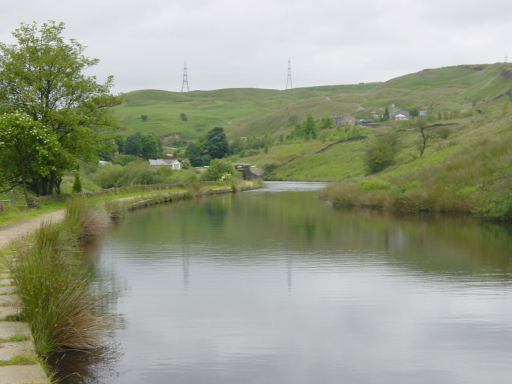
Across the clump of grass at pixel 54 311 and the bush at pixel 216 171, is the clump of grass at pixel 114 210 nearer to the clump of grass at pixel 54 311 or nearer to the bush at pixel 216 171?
the clump of grass at pixel 54 311

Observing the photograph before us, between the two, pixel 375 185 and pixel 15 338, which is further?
pixel 375 185

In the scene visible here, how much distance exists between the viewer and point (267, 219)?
3134 cm

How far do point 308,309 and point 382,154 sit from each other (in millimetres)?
51961

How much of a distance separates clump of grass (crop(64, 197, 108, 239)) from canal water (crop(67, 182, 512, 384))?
88cm

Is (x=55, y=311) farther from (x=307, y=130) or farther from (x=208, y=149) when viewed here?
(x=307, y=130)

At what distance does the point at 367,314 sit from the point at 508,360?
3129mm

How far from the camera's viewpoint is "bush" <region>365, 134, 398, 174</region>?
202 feet

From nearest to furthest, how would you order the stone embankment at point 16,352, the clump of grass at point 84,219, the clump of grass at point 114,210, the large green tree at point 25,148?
the stone embankment at point 16,352 < the clump of grass at point 84,219 < the large green tree at point 25,148 < the clump of grass at point 114,210

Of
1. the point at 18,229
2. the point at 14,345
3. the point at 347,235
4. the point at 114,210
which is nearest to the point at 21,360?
the point at 14,345

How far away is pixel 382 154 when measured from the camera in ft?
202

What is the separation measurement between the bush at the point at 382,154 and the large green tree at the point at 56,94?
3618 cm

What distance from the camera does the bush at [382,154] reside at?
202 ft

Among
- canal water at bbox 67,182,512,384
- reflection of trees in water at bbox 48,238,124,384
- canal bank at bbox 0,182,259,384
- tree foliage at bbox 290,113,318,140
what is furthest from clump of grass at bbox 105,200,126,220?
tree foliage at bbox 290,113,318,140

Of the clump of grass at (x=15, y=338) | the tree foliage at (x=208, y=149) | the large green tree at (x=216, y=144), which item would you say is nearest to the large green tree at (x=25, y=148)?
the clump of grass at (x=15, y=338)
